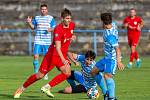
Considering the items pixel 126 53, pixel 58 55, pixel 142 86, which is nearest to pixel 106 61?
pixel 58 55

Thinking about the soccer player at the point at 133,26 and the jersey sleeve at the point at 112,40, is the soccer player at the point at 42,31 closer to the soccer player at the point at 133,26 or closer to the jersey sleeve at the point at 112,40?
the jersey sleeve at the point at 112,40

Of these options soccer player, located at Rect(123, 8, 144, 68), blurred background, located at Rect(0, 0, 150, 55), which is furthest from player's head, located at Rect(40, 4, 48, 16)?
blurred background, located at Rect(0, 0, 150, 55)

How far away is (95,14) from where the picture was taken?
34.3 meters

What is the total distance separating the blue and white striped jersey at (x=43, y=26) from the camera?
19.2 m

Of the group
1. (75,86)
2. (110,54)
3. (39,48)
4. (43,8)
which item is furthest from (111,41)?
(39,48)

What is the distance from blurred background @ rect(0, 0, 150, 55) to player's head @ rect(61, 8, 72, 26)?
1896cm

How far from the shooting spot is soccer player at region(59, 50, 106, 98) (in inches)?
550

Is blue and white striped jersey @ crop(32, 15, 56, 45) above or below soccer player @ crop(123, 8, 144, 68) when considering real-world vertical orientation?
above

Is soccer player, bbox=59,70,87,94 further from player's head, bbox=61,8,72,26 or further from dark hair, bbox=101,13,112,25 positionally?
dark hair, bbox=101,13,112,25

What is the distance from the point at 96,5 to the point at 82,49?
8.46ft

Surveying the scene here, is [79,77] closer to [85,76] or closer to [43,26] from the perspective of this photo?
[85,76]

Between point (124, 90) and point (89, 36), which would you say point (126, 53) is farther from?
point (124, 90)

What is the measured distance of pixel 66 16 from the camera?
1367 centimetres

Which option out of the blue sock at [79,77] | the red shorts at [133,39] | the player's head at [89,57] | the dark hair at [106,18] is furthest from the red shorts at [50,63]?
the red shorts at [133,39]
